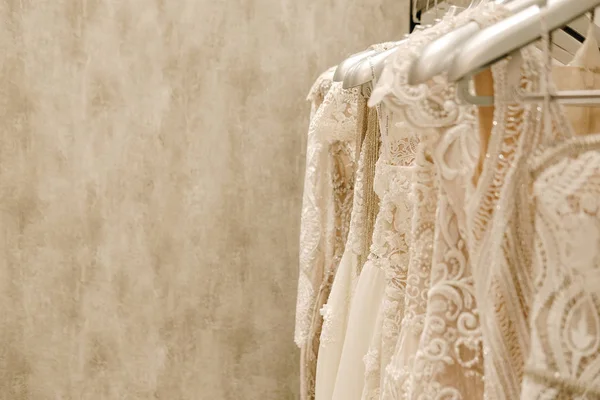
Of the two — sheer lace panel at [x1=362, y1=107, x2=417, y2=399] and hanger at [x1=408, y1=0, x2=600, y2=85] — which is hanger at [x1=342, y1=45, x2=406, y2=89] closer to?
sheer lace panel at [x1=362, y1=107, x2=417, y2=399]

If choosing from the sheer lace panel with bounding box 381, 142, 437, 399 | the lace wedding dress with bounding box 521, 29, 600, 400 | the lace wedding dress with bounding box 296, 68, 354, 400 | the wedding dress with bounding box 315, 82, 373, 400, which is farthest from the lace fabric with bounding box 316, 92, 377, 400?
the lace wedding dress with bounding box 521, 29, 600, 400

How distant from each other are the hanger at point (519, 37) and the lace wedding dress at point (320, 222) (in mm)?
919

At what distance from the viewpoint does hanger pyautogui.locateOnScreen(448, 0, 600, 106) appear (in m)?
0.51

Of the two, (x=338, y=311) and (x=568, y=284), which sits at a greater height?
(x=568, y=284)

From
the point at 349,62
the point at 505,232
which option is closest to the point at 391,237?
the point at 349,62

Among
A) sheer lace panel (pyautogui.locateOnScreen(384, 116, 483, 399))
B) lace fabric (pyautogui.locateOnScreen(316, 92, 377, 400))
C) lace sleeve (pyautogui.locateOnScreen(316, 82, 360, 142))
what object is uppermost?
lace sleeve (pyautogui.locateOnScreen(316, 82, 360, 142))

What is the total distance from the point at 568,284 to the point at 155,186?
1811 millimetres

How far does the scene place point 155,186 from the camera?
7.05 ft

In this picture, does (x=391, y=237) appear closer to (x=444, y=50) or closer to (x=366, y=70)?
(x=366, y=70)

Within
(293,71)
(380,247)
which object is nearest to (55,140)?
(293,71)

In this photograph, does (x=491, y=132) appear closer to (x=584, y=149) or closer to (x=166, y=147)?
(x=584, y=149)

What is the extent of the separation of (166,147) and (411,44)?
1.63 metres

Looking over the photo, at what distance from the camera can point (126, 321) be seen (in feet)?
7.20

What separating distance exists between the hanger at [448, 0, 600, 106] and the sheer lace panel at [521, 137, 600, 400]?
0.07 meters
